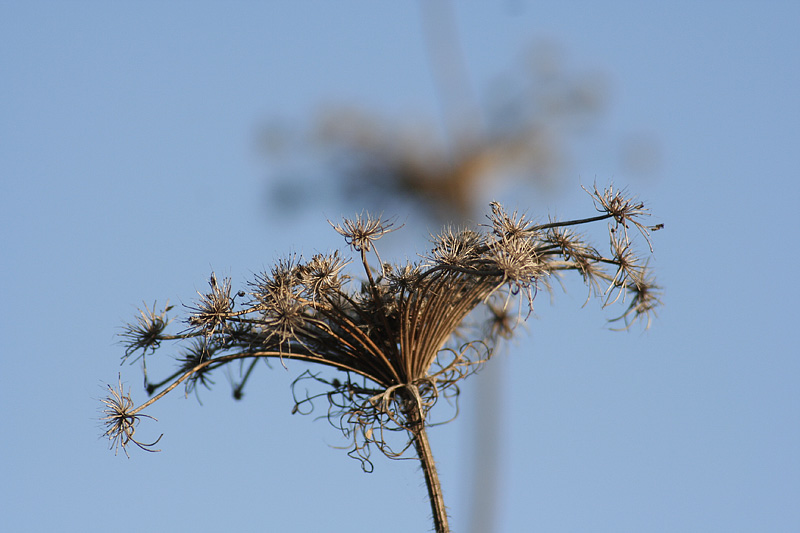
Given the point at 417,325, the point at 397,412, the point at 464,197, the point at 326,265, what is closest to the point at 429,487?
the point at 397,412

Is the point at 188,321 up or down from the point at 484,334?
down

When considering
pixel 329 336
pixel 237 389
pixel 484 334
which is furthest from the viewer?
pixel 484 334

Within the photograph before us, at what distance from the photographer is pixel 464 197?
510 inches

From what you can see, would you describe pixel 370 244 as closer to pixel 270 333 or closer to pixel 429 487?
pixel 270 333

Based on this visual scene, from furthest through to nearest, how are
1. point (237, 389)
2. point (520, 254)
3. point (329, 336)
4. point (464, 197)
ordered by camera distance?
1. point (464, 197)
2. point (237, 389)
3. point (329, 336)
4. point (520, 254)

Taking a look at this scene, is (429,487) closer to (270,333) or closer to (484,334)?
(270,333)

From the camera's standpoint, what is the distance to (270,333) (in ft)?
23.6

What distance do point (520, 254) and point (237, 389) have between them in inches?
105

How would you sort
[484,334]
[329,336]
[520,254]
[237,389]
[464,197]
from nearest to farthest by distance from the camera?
1. [520,254]
2. [329,336]
3. [237,389]
4. [484,334]
5. [464,197]

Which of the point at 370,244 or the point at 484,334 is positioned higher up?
the point at 484,334

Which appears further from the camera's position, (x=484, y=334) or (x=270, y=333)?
(x=484, y=334)

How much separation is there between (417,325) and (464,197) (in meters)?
5.72

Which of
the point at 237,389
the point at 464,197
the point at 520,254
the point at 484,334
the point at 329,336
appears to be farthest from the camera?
the point at 464,197

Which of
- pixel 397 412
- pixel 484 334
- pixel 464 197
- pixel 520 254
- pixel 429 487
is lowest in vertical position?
pixel 429 487
